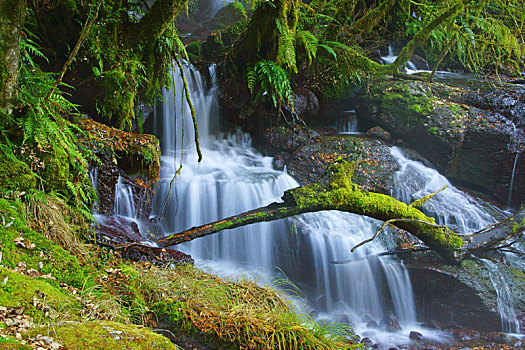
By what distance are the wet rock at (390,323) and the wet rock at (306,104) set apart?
18.1 ft

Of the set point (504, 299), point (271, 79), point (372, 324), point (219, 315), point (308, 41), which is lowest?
point (372, 324)

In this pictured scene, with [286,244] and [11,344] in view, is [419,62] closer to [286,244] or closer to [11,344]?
[286,244]

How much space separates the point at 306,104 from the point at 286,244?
435 centimetres

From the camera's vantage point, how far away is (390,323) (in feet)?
19.2

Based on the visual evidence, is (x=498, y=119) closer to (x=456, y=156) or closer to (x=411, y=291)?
(x=456, y=156)

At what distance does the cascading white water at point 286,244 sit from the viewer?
6.32 m

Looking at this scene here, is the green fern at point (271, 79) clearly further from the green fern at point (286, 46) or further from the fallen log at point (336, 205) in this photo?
the fallen log at point (336, 205)

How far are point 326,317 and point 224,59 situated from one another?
6318 mm

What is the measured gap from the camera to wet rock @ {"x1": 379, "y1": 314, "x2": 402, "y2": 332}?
5.75 meters

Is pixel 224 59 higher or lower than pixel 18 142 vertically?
higher

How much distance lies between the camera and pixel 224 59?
8891mm

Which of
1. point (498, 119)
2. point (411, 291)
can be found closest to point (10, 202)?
point (411, 291)

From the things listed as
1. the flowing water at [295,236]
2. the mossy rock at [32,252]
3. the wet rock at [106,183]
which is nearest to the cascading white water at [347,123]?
the flowing water at [295,236]

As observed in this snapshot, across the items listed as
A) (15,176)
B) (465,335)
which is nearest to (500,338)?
(465,335)
